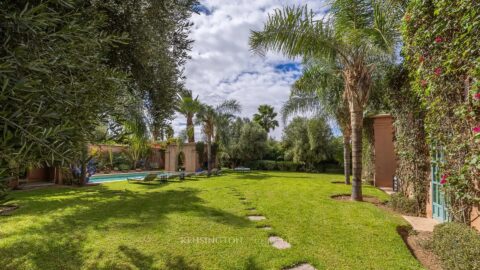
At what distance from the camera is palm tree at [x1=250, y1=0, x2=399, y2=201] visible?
25.3ft

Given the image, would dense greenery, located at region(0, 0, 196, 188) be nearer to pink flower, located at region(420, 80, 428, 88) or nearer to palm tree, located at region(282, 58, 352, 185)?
pink flower, located at region(420, 80, 428, 88)

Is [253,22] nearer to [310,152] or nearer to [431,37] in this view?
[431,37]

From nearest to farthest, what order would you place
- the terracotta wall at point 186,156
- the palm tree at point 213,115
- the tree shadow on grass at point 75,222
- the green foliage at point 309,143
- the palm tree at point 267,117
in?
the tree shadow on grass at point 75,222
the palm tree at point 213,115
the green foliage at point 309,143
the terracotta wall at point 186,156
the palm tree at point 267,117

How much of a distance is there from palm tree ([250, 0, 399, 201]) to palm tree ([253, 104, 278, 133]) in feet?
114

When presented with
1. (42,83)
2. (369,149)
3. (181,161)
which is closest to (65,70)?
(42,83)

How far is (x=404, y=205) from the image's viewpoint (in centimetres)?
806

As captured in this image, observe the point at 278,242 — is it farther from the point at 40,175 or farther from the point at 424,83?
the point at 40,175

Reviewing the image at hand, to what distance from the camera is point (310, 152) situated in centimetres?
2623

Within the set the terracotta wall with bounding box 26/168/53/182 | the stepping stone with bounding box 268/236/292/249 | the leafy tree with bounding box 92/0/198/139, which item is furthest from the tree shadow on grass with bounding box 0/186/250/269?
the terracotta wall with bounding box 26/168/53/182

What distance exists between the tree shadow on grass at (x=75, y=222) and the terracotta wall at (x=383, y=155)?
10168 millimetres

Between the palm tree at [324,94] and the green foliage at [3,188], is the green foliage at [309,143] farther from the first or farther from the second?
the green foliage at [3,188]

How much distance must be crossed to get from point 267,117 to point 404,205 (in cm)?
3677

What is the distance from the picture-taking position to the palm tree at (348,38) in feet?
25.3

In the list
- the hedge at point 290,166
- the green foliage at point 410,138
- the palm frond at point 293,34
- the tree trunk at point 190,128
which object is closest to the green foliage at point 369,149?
the green foliage at point 410,138
